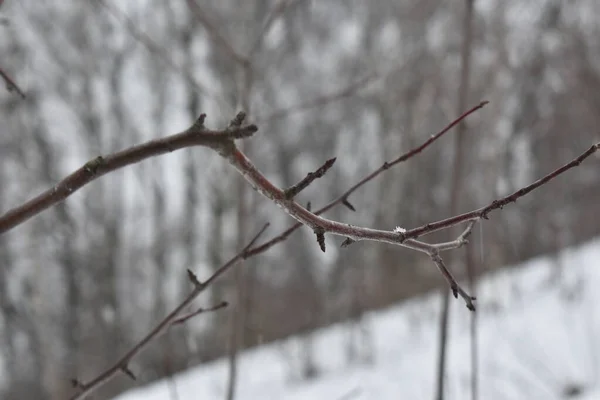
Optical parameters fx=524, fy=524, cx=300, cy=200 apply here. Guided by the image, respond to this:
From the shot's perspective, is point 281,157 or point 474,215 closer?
point 474,215

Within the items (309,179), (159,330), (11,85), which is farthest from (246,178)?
(11,85)

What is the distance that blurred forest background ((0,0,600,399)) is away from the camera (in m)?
7.00

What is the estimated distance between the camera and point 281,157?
366 inches

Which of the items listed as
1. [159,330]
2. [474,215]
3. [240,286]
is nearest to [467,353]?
[240,286]

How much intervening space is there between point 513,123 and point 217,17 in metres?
4.74

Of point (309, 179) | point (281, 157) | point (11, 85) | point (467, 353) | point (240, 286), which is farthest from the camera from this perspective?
point (281, 157)

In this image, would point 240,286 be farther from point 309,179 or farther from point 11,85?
point 309,179

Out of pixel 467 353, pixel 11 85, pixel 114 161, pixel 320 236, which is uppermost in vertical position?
pixel 467 353

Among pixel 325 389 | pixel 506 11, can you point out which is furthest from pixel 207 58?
pixel 325 389

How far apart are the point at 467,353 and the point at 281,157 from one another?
574cm

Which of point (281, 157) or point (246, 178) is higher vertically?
point (281, 157)

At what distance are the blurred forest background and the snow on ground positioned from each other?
330mm

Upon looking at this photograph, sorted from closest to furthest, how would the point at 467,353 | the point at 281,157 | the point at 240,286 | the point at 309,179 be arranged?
the point at 309,179 → the point at 240,286 → the point at 467,353 → the point at 281,157

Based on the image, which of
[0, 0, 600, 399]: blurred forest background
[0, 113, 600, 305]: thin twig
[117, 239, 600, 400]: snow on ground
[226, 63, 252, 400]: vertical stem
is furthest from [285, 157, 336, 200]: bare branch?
[0, 0, 600, 399]: blurred forest background
